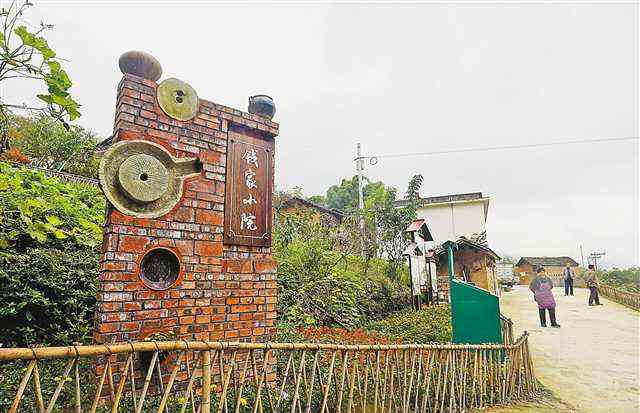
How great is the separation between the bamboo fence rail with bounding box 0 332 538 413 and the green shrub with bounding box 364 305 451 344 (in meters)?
1.74

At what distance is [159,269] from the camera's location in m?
2.91

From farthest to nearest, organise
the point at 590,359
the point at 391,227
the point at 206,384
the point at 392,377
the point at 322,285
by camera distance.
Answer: the point at 391,227 < the point at 322,285 < the point at 590,359 < the point at 392,377 < the point at 206,384

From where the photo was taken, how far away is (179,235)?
2.99m

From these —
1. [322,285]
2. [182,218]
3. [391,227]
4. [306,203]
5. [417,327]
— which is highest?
[306,203]

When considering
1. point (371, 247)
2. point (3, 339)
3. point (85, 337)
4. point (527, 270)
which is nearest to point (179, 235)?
point (85, 337)

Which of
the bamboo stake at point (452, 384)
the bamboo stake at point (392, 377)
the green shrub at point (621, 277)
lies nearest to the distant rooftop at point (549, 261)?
the green shrub at point (621, 277)

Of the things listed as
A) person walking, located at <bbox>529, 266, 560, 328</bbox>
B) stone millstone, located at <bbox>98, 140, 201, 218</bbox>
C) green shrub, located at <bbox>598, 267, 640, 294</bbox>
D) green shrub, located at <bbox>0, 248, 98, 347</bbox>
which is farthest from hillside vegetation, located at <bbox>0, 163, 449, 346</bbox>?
green shrub, located at <bbox>598, 267, 640, 294</bbox>

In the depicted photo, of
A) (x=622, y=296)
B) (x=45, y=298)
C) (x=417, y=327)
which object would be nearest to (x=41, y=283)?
(x=45, y=298)

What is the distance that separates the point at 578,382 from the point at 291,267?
476 cm

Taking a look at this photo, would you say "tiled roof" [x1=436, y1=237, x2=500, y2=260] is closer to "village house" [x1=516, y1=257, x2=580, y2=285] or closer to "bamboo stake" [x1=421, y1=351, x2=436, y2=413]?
"bamboo stake" [x1=421, y1=351, x2=436, y2=413]

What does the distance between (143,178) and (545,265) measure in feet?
164

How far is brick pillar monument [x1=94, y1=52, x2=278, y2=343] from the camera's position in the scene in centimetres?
269

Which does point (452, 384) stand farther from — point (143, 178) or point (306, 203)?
point (306, 203)

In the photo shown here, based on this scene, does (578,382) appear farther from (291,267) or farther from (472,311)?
(291,267)
